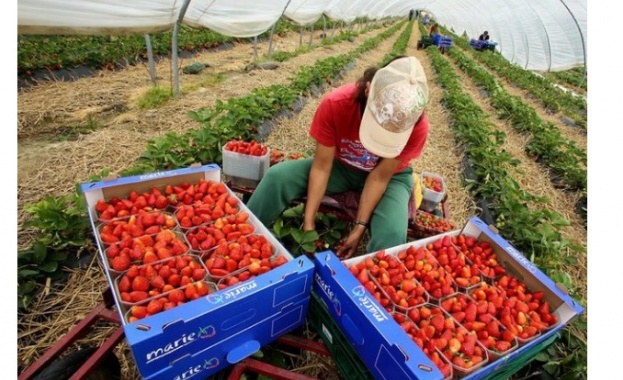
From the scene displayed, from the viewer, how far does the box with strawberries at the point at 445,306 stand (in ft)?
4.78

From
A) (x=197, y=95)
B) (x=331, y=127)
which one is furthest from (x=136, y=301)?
(x=197, y=95)

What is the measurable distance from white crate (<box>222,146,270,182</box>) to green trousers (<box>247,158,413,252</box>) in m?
0.53

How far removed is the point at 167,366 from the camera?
1401 mm

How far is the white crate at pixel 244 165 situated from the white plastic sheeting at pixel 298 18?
195 centimetres

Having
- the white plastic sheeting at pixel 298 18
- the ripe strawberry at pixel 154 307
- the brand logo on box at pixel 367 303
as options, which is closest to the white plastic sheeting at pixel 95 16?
the white plastic sheeting at pixel 298 18

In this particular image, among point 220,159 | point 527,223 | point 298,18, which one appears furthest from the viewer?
point 298,18

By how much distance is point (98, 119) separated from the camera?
5.08 m

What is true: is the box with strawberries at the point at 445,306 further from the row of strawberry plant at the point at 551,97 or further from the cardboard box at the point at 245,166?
the row of strawberry plant at the point at 551,97

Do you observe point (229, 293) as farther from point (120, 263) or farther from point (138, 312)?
point (120, 263)

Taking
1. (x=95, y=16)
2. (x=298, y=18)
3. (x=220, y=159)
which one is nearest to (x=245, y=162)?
(x=220, y=159)

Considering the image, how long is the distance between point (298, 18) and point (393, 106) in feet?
35.2

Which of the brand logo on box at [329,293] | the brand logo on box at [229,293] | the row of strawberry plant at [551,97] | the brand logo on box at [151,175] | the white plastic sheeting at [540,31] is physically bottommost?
the brand logo on box at [329,293]

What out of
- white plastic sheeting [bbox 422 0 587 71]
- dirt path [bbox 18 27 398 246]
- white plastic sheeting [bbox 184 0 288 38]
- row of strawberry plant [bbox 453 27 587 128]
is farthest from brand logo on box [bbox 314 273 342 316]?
white plastic sheeting [bbox 422 0 587 71]

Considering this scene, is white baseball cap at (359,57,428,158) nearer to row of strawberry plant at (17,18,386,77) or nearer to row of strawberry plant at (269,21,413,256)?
row of strawberry plant at (269,21,413,256)
